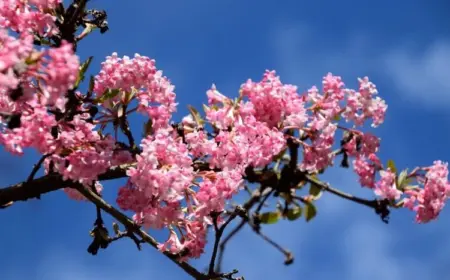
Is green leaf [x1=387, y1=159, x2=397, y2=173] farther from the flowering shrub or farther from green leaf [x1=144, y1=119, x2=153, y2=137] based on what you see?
green leaf [x1=144, y1=119, x2=153, y2=137]

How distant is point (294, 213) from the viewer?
→ 5.32m

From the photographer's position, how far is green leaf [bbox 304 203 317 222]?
527 cm

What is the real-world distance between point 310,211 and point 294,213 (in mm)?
128

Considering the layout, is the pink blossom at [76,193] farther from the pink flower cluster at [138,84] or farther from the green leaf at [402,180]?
the green leaf at [402,180]

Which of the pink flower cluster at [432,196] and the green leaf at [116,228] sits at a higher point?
the pink flower cluster at [432,196]

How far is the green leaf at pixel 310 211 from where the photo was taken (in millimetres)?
5270

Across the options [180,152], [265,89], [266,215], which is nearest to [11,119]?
[180,152]

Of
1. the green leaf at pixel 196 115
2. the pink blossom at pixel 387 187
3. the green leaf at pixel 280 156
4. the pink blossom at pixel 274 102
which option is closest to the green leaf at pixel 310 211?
the green leaf at pixel 280 156

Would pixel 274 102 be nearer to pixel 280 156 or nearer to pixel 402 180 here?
pixel 280 156

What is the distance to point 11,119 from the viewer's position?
260cm

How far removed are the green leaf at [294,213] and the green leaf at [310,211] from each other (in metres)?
0.05

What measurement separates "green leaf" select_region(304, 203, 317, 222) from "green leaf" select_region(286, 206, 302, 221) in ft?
0.17

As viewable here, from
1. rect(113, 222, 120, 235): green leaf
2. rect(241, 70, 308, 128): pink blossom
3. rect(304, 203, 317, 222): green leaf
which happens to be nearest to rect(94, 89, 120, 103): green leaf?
rect(113, 222, 120, 235): green leaf

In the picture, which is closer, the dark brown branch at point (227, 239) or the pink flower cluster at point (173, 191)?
the pink flower cluster at point (173, 191)
